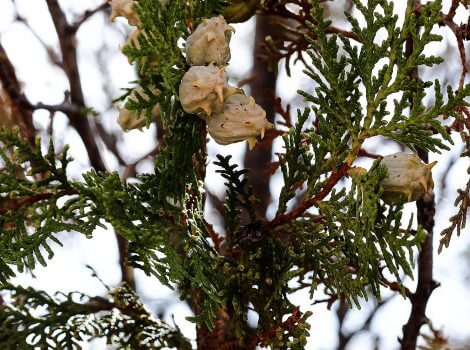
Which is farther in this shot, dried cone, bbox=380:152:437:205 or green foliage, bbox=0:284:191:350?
green foliage, bbox=0:284:191:350

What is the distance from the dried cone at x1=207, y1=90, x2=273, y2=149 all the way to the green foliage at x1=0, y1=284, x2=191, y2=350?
321 mm

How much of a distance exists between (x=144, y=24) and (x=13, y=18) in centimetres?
108

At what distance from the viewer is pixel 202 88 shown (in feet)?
2.26

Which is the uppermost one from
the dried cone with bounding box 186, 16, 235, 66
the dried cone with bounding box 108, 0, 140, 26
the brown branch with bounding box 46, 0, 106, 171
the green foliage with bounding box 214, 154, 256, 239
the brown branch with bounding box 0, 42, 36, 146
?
the brown branch with bounding box 46, 0, 106, 171

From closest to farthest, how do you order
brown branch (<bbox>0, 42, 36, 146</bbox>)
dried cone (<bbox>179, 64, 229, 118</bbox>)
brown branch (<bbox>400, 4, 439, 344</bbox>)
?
dried cone (<bbox>179, 64, 229, 118</bbox>) < brown branch (<bbox>400, 4, 439, 344</bbox>) < brown branch (<bbox>0, 42, 36, 146</bbox>)

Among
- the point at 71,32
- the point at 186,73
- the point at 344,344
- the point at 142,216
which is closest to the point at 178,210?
the point at 142,216

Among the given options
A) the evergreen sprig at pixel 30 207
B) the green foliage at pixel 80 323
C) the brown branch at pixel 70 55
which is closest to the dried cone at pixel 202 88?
the evergreen sprig at pixel 30 207

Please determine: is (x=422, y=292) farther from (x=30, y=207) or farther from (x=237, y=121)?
(x=30, y=207)

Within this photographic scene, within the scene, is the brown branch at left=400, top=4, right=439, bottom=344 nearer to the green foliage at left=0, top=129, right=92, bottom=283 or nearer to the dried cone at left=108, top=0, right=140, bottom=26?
the dried cone at left=108, top=0, right=140, bottom=26

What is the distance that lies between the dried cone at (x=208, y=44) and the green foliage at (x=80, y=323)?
0.35 m

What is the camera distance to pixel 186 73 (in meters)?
0.71

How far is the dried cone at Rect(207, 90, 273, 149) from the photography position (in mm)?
724

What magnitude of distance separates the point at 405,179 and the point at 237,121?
19 cm

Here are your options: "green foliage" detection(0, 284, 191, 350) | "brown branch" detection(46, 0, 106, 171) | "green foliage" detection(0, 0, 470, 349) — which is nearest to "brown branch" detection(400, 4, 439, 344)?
"green foliage" detection(0, 0, 470, 349)
